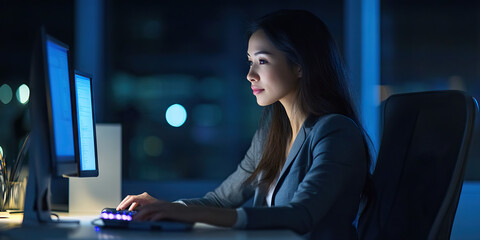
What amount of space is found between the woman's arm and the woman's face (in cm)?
65

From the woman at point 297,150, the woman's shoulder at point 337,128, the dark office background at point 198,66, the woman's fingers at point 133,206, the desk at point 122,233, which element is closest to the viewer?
the desk at point 122,233

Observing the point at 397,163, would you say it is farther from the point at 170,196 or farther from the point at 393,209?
the point at 170,196

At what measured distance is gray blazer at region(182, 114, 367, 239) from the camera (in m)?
1.18

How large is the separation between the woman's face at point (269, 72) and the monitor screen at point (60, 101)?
0.61 meters

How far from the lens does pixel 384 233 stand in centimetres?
147

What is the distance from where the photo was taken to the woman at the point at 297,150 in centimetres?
118

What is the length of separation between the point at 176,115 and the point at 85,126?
4.69 ft

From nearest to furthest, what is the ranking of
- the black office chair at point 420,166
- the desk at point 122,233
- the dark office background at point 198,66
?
1. the desk at point 122,233
2. the black office chair at point 420,166
3. the dark office background at point 198,66

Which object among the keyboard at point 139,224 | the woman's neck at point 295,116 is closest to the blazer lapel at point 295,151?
the woman's neck at point 295,116

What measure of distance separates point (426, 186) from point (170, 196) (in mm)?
1847

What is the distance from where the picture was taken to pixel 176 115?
3.02m

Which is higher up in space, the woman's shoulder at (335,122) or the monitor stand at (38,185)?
the woman's shoulder at (335,122)

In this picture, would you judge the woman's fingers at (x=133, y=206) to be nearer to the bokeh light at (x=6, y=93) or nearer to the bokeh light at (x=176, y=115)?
the bokeh light at (x=176, y=115)

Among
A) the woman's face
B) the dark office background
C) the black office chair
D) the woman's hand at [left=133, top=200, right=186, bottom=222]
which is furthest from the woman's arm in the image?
the dark office background
